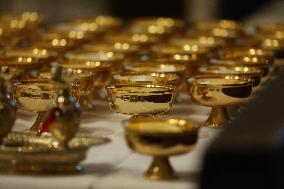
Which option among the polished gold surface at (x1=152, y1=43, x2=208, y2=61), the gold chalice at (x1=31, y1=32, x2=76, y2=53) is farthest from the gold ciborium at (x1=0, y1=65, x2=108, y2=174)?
the gold chalice at (x1=31, y1=32, x2=76, y2=53)

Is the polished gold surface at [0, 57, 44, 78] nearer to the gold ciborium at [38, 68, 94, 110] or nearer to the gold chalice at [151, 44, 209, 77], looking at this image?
the gold ciborium at [38, 68, 94, 110]

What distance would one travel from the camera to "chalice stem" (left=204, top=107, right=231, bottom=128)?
195cm

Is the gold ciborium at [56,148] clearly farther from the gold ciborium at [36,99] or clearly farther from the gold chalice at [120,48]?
the gold chalice at [120,48]

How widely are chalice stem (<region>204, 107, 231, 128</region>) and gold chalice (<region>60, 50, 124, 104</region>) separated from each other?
31 cm

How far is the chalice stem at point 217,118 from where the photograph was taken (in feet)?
6.39

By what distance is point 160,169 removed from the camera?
1501 mm

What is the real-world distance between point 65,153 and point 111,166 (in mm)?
110

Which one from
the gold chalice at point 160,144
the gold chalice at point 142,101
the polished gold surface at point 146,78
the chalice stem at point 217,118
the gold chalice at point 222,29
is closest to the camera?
the gold chalice at point 160,144

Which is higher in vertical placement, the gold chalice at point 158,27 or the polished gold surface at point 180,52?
the gold chalice at point 158,27

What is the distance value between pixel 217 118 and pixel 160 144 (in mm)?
511

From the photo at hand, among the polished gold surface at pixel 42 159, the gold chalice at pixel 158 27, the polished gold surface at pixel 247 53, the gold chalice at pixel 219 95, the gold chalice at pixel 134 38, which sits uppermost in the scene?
the gold chalice at pixel 158 27

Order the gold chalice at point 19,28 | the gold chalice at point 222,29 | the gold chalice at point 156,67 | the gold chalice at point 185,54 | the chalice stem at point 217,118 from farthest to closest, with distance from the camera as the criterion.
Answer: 1. the gold chalice at point 222,29
2. the gold chalice at point 19,28
3. the gold chalice at point 185,54
4. the gold chalice at point 156,67
5. the chalice stem at point 217,118

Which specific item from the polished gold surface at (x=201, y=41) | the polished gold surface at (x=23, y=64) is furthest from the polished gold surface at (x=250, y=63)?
the polished gold surface at (x=23, y=64)

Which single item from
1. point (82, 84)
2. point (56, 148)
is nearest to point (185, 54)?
point (82, 84)
